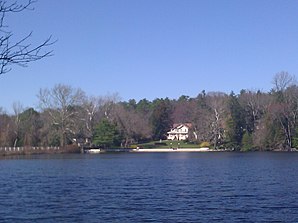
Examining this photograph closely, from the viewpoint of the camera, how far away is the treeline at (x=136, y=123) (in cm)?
8644

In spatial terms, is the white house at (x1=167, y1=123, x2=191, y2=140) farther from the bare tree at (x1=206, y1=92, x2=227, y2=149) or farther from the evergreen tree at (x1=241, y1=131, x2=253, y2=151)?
the evergreen tree at (x1=241, y1=131, x2=253, y2=151)

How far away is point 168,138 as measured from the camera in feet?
424

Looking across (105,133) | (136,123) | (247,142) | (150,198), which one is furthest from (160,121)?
(150,198)

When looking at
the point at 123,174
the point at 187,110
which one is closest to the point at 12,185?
the point at 123,174

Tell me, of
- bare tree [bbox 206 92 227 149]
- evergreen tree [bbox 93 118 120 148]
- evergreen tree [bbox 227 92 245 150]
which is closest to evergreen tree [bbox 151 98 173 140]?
bare tree [bbox 206 92 227 149]

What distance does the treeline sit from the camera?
3403 inches

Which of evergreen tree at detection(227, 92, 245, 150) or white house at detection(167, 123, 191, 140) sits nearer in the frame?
evergreen tree at detection(227, 92, 245, 150)

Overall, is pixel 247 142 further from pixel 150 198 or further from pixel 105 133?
pixel 150 198

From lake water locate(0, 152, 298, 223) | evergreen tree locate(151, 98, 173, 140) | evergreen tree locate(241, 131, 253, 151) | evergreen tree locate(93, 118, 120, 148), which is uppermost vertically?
evergreen tree locate(151, 98, 173, 140)

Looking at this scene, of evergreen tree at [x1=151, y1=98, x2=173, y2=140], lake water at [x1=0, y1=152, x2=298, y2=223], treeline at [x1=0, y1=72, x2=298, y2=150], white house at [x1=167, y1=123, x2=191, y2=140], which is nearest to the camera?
lake water at [x1=0, y1=152, x2=298, y2=223]

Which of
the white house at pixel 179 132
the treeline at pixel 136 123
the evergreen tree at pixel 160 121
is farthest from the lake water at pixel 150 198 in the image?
the white house at pixel 179 132

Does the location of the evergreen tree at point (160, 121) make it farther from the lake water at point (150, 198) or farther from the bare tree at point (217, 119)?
the lake water at point (150, 198)

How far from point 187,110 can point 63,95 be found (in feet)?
184

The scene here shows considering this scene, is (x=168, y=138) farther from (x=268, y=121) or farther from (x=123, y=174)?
(x=123, y=174)
